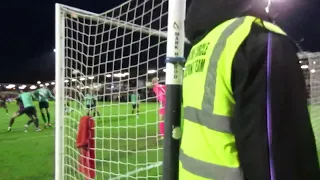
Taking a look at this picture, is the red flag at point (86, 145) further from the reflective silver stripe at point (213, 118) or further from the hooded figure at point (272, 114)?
the hooded figure at point (272, 114)

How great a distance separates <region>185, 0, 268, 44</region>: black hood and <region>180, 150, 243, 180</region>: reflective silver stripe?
0.40 meters

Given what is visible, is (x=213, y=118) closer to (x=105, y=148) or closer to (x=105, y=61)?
(x=105, y=61)

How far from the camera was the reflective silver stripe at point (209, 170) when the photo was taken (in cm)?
107

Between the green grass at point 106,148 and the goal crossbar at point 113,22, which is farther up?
the goal crossbar at point 113,22

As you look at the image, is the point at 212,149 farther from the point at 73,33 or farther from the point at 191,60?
the point at 73,33

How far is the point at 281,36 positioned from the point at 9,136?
1093 centimetres

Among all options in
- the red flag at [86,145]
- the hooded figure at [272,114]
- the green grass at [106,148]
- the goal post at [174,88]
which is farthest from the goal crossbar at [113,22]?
the hooded figure at [272,114]

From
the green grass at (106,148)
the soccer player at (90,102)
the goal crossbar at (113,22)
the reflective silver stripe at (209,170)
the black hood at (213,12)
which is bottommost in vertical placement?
the green grass at (106,148)

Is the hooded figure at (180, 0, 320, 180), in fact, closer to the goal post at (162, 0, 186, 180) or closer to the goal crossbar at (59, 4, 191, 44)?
the goal post at (162, 0, 186, 180)

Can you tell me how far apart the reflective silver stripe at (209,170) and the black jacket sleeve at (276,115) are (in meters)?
0.05

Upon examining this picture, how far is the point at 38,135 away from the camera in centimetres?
1103

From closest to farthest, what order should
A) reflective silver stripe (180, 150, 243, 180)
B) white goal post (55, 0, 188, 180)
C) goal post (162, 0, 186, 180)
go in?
reflective silver stripe (180, 150, 243, 180) → goal post (162, 0, 186, 180) → white goal post (55, 0, 188, 180)

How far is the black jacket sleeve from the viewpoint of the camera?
97cm

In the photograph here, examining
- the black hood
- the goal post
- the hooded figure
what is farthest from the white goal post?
the hooded figure
